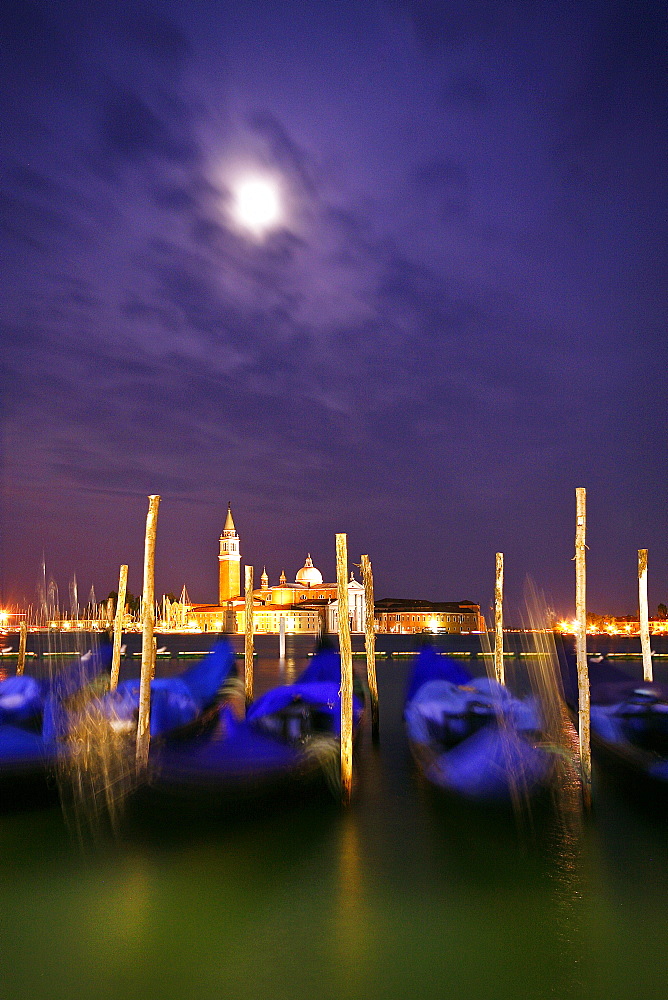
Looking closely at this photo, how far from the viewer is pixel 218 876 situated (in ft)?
19.9

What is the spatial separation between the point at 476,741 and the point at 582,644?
1667 millimetres

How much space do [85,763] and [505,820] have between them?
519 cm

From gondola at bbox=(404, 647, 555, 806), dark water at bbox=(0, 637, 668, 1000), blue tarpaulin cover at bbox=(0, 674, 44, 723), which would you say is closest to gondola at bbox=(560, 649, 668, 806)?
dark water at bbox=(0, 637, 668, 1000)

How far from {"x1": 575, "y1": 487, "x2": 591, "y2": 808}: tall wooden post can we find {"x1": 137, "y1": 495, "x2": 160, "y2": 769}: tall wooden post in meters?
5.08

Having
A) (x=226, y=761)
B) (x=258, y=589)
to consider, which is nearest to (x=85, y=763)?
(x=226, y=761)

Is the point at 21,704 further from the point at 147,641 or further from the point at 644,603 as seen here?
Answer: the point at 644,603

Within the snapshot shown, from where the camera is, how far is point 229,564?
278 feet

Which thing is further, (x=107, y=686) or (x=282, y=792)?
(x=107, y=686)

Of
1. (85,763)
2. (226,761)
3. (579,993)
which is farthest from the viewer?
(85,763)

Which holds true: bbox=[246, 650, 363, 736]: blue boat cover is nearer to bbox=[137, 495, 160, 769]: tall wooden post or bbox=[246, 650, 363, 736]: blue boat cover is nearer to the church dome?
bbox=[137, 495, 160, 769]: tall wooden post

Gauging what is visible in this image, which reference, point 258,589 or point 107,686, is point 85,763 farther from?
point 258,589

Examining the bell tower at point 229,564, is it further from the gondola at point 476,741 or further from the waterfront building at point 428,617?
the gondola at point 476,741

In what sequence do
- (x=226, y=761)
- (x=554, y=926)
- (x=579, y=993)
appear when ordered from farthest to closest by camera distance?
(x=226, y=761), (x=554, y=926), (x=579, y=993)

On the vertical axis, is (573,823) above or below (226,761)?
below
